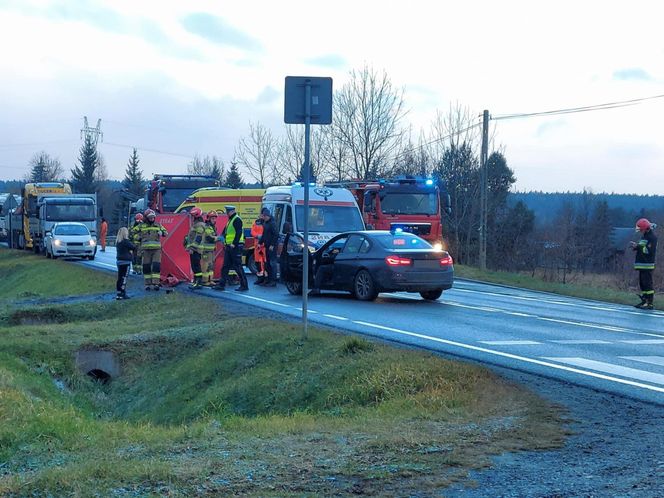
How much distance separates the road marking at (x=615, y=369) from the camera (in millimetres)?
9492

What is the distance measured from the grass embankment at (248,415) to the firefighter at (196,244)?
206 inches

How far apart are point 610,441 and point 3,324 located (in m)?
14.2

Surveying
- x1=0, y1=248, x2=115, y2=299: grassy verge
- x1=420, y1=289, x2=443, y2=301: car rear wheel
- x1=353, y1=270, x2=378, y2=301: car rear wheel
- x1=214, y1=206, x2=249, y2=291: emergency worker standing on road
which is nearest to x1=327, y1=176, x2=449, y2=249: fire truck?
x1=0, y1=248, x2=115, y2=299: grassy verge

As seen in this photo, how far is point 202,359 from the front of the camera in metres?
12.8

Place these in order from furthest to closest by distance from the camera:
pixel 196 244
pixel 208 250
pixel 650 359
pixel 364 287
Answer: pixel 208 250, pixel 196 244, pixel 364 287, pixel 650 359

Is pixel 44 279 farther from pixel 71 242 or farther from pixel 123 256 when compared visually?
pixel 123 256

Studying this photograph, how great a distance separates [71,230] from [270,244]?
20591 mm

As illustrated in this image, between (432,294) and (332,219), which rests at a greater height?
(332,219)

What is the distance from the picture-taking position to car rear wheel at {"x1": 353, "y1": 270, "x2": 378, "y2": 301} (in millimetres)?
18297

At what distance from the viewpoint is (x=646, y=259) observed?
19.7 metres

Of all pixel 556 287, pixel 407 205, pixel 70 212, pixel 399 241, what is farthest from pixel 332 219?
pixel 70 212

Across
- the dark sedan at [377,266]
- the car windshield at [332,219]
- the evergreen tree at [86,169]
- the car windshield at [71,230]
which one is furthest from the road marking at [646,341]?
the evergreen tree at [86,169]

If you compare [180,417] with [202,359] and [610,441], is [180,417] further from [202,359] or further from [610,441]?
[610,441]

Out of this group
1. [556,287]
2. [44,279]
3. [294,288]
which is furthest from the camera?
[44,279]
